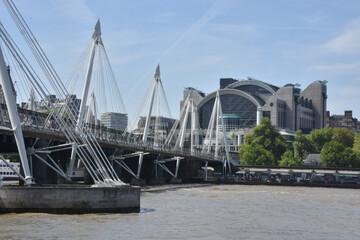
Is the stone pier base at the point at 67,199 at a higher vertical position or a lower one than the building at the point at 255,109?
lower

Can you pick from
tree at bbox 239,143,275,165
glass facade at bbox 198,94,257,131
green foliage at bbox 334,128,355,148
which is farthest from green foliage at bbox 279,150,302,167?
glass facade at bbox 198,94,257,131

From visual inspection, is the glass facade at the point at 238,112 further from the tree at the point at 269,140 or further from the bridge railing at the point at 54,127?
the bridge railing at the point at 54,127

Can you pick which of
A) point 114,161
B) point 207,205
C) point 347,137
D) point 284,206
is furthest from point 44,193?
point 347,137

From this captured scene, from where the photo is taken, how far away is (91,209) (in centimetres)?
4238

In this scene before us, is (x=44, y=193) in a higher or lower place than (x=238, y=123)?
lower

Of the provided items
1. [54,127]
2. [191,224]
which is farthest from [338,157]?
[191,224]

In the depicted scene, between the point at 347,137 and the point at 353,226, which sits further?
the point at 347,137

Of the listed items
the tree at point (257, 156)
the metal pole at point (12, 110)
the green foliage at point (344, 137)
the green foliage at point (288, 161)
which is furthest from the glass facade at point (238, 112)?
the metal pole at point (12, 110)

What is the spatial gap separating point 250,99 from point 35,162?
137m

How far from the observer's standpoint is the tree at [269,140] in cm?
15688

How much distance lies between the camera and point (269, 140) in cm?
15700

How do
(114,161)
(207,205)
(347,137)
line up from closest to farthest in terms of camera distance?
(207,205) → (114,161) → (347,137)

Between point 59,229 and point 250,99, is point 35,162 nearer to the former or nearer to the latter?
point 59,229

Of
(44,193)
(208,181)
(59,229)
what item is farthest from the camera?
(208,181)
